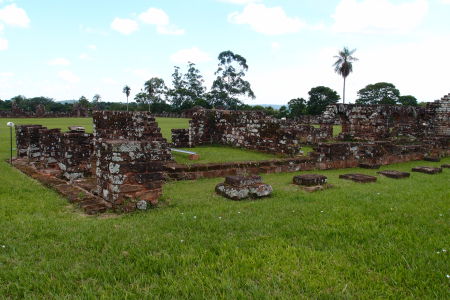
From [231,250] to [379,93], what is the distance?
64173mm

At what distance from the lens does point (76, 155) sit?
862cm

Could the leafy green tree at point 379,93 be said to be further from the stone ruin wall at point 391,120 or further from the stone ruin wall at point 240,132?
the stone ruin wall at point 240,132

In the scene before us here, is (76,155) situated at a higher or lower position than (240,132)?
lower

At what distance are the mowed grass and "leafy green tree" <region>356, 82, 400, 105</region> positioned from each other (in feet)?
191

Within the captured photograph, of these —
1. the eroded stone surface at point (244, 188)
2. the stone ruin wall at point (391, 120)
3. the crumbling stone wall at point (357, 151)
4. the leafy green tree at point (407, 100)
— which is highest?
the leafy green tree at point (407, 100)

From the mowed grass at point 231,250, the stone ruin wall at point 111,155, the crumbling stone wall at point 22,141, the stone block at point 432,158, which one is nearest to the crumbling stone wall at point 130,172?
the stone ruin wall at point 111,155

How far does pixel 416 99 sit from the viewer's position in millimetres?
57312

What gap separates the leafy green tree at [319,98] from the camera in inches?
1859

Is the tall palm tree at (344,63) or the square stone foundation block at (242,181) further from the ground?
the tall palm tree at (344,63)

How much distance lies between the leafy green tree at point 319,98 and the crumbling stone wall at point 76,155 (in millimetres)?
41792

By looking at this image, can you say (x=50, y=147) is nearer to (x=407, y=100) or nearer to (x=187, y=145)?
(x=187, y=145)

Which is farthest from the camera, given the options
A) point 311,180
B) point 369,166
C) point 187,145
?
point 187,145

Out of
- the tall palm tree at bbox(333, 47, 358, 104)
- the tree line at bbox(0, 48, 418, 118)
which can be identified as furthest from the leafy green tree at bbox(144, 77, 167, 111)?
the tall palm tree at bbox(333, 47, 358, 104)

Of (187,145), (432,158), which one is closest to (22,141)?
(187,145)
